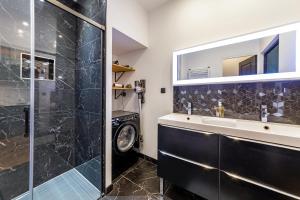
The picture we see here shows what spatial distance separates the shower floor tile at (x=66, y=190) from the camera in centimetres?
173

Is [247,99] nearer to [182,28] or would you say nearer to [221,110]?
[221,110]

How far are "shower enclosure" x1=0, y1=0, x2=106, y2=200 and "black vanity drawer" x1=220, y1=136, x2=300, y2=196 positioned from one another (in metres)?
1.43

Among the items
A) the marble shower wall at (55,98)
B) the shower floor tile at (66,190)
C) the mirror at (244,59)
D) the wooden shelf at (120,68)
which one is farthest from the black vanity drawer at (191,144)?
the marble shower wall at (55,98)

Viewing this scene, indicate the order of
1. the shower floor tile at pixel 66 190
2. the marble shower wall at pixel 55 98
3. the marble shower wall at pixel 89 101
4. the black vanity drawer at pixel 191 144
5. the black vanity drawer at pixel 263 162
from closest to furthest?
1. the black vanity drawer at pixel 263 162
2. the black vanity drawer at pixel 191 144
3. the shower floor tile at pixel 66 190
4. the marble shower wall at pixel 89 101
5. the marble shower wall at pixel 55 98

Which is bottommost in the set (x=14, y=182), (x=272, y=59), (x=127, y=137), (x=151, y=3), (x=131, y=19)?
(x=14, y=182)

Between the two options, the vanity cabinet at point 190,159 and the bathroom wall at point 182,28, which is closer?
the vanity cabinet at point 190,159

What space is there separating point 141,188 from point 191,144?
3.22 feet

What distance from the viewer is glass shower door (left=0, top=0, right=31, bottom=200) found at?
155cm

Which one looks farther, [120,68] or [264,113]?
[120,68]

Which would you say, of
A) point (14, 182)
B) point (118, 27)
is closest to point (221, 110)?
point (118, 27)

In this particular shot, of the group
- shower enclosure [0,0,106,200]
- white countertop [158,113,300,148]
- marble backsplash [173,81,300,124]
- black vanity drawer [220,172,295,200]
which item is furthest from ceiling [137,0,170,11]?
black vanity drawer [220,172,295,200]

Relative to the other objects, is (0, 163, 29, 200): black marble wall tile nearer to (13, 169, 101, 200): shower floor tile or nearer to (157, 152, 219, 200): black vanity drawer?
(13, 169, 101, 200): shower floor tile

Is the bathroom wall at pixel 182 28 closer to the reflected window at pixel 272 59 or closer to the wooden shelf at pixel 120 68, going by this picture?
the wooden shelf at pixel 120 68

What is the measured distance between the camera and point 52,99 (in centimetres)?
211
